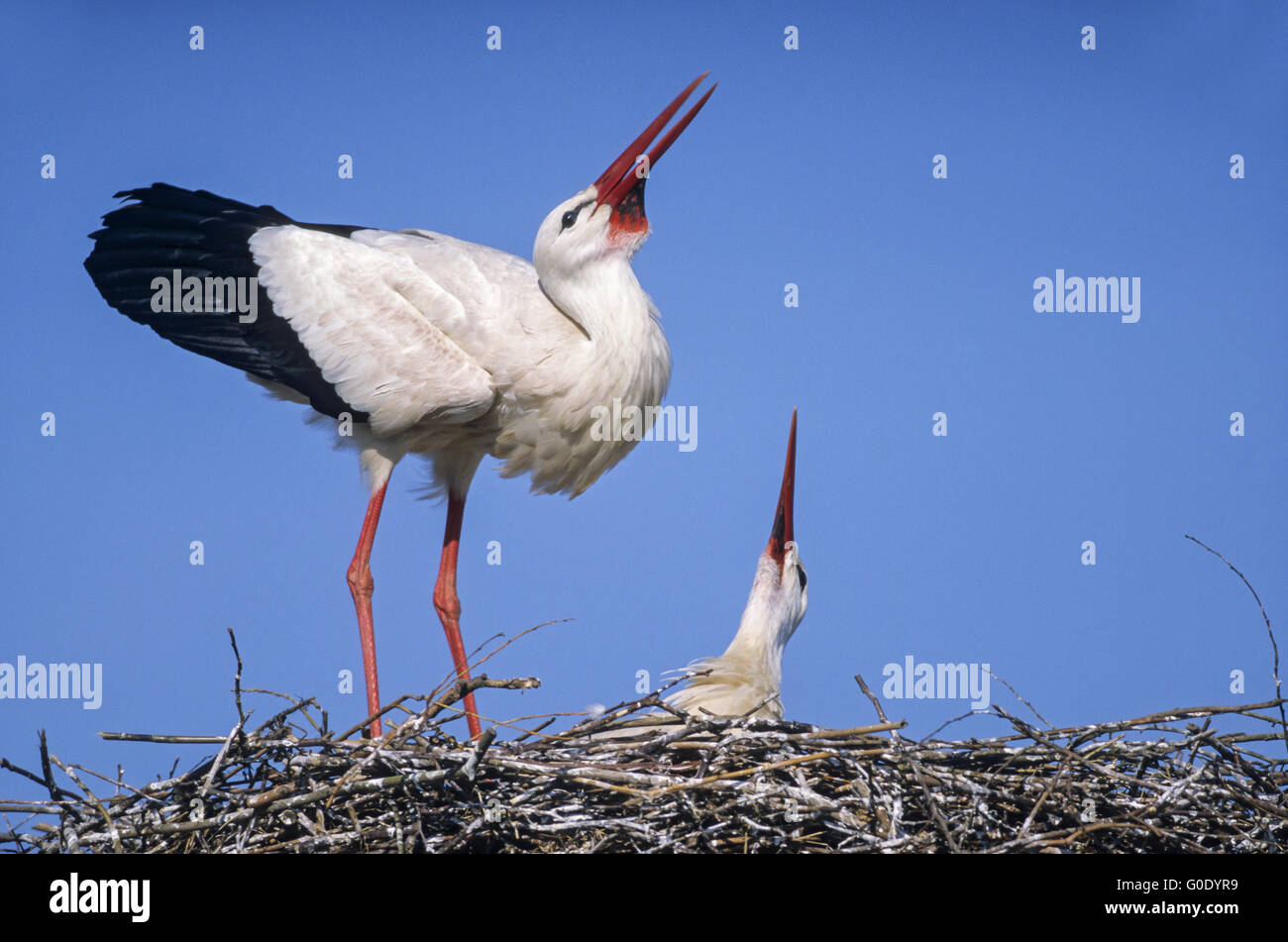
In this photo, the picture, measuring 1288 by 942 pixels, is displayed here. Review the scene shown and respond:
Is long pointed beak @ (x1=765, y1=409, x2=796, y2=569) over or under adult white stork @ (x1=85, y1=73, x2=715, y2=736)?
under

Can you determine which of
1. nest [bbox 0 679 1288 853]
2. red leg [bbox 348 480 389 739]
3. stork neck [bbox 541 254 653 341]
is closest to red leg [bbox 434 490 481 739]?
red leg [bbox 348 480 389 739]

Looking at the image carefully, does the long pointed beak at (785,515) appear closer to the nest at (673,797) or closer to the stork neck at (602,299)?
the stork neck at (602,299)

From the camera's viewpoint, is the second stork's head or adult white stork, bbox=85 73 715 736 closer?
adult white stork, bbox=85 73 715 736

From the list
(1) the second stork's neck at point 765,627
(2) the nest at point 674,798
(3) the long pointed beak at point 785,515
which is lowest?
(2) the nest at point 674,798

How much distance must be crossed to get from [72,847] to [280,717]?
0.40 m

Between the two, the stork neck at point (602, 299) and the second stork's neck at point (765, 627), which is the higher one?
the stork neck at point (602, 299)

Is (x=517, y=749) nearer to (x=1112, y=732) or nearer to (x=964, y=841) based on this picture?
(x=964, y=841)

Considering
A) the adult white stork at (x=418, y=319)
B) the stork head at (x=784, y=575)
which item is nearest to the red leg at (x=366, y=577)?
the adult white stork at (x=418, y=319)

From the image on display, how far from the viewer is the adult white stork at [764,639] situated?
323 cm

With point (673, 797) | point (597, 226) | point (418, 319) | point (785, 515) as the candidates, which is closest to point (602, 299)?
point (597, 226)

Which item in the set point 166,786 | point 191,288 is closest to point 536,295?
point 191,288

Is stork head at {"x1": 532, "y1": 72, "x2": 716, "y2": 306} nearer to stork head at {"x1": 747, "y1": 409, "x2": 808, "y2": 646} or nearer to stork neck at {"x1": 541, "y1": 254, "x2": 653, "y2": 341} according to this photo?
stork neck at {"x1": 541, "y1": 254, "x2": 653, "y2": 341}

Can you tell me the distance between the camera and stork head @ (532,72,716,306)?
3316 millimetres
